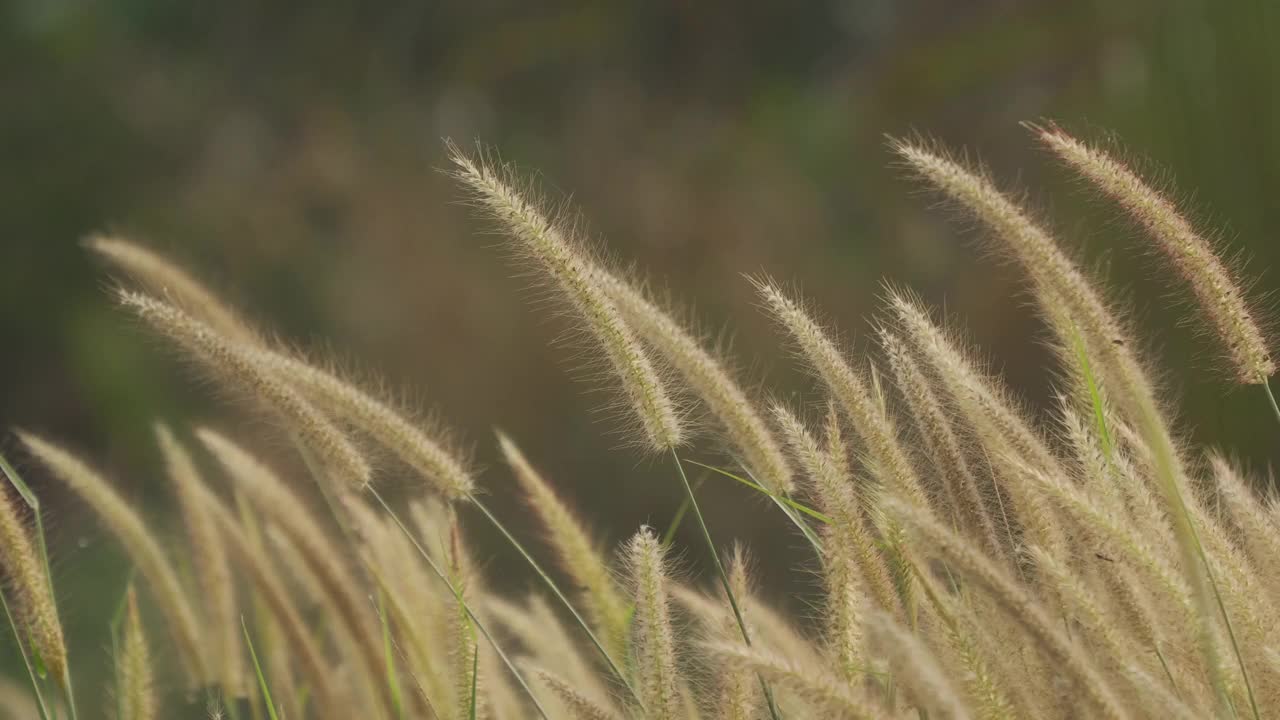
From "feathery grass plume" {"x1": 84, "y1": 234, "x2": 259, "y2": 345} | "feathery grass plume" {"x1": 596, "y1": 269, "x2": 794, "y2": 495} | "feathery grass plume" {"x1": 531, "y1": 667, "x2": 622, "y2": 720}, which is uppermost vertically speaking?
"feathery grass plume" {"x1": 84, "y1": 234, "x2": 259, "y2": 345}

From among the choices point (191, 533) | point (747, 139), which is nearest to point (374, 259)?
point (747, 139)

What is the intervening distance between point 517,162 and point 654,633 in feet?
12.9

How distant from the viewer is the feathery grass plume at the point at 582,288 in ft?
2.75

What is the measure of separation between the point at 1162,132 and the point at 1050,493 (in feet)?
8.56

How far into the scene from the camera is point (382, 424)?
0.94 metres

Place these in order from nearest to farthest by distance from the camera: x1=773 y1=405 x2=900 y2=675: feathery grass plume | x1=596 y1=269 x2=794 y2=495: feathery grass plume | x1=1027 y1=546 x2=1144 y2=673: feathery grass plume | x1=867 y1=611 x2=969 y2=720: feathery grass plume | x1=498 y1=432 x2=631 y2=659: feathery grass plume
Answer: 1. x1=867 y1=611 x2=969 y2=720: feathery grass plume
2. x1=1027 y1=546 x2=1144 y2=673: feathery grass plume
3. x1=773 y1=405 x2=900 y2=675: feathery grass plume
4. x1=596 y1=269 x2=794 y2=495: feathery grass plume
5. x1=498 y1=432 x2=631 y2=659: feathery grass plume

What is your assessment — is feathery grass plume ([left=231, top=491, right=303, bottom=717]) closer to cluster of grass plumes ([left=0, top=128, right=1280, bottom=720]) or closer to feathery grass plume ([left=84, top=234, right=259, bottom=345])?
cluster of grass plumes ([left=0, top=128, right=1280, bottom=720])

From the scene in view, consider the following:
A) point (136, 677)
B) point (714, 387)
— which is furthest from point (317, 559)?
point (714, 387)

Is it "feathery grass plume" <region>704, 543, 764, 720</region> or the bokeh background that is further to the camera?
the bokeh background

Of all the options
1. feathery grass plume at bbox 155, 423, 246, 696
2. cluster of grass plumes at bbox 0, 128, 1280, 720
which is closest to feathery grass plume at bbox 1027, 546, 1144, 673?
cluster of grass plumes at bbox 0, 128, 1280, 720

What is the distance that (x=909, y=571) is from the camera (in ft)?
2.72

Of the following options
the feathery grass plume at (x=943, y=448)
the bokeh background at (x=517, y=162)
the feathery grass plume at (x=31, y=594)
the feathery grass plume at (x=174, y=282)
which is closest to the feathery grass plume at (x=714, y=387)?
the feathery grass plume at (x=943, y=448)

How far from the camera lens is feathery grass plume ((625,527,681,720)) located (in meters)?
0.75

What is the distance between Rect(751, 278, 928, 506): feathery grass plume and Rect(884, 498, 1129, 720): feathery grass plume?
0.19 meters
